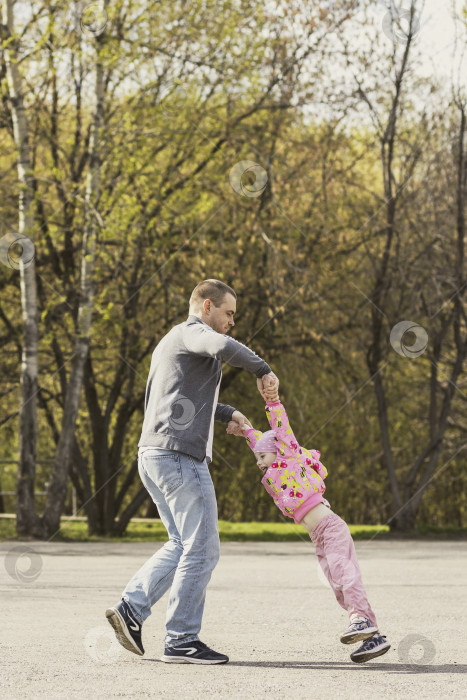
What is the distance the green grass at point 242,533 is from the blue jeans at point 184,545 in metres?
9.87

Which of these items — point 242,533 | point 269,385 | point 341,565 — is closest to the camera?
point 269,385

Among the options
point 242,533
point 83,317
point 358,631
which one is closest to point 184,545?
point 358,631

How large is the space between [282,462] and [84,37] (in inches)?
429

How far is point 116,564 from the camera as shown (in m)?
11.4

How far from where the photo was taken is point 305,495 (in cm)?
551

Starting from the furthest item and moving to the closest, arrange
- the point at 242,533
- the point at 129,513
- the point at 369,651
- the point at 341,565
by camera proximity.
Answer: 1. the point at 129,513
2. the point at 242,533
3. the point at 341,565
4. the point at 369,651

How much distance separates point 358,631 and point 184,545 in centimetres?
86

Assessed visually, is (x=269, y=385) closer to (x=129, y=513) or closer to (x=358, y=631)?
(x=358, y=631)

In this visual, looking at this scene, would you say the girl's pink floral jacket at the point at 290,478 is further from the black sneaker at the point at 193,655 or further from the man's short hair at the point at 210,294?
the black sneaker at the point at 193,655

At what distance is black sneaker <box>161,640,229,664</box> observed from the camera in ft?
17.0

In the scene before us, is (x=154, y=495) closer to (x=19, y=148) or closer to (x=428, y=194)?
(x=19, y=148)

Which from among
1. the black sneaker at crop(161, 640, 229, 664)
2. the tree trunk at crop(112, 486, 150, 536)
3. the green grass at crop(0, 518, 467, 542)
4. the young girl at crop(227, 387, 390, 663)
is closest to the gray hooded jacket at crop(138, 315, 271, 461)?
the young girl at crop(227, 387, 390, 663)

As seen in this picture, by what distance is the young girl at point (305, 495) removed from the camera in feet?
17.8

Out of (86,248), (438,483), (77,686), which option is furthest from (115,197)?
(77,686)
